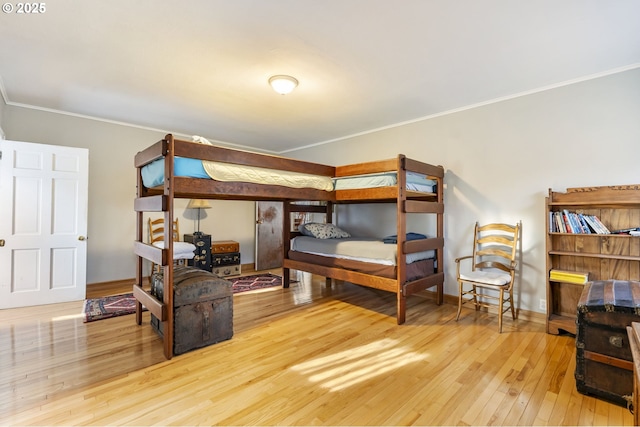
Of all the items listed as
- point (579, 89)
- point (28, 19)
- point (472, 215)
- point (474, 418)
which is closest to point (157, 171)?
point (28, 19)

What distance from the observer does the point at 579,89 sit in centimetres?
294

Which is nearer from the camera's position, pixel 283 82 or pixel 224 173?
pixel 224 173

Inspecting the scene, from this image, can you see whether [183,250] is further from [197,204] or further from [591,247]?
[591,247]

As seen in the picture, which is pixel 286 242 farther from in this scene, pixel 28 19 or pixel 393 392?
pixel 28 19

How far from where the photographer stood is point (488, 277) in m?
2.98

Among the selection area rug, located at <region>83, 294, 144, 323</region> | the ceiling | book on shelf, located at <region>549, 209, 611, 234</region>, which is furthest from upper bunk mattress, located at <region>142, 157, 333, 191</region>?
book on shelf, located at <region>549, 209, 611, 234</region>

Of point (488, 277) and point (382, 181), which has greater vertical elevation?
point (382, 181)

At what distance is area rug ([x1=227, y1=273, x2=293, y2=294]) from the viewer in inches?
176

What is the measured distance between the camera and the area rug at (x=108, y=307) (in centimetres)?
325

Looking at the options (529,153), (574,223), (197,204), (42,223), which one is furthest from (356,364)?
(42,223)

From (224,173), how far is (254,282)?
8.96 ft

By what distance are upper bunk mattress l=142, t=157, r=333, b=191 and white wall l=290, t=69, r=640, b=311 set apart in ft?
6.42

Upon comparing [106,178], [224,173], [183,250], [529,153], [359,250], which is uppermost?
[529,153]

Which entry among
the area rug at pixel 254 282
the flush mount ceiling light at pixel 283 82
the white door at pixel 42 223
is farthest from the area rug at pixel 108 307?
the flush mount ceiling light at pixel 283 82
